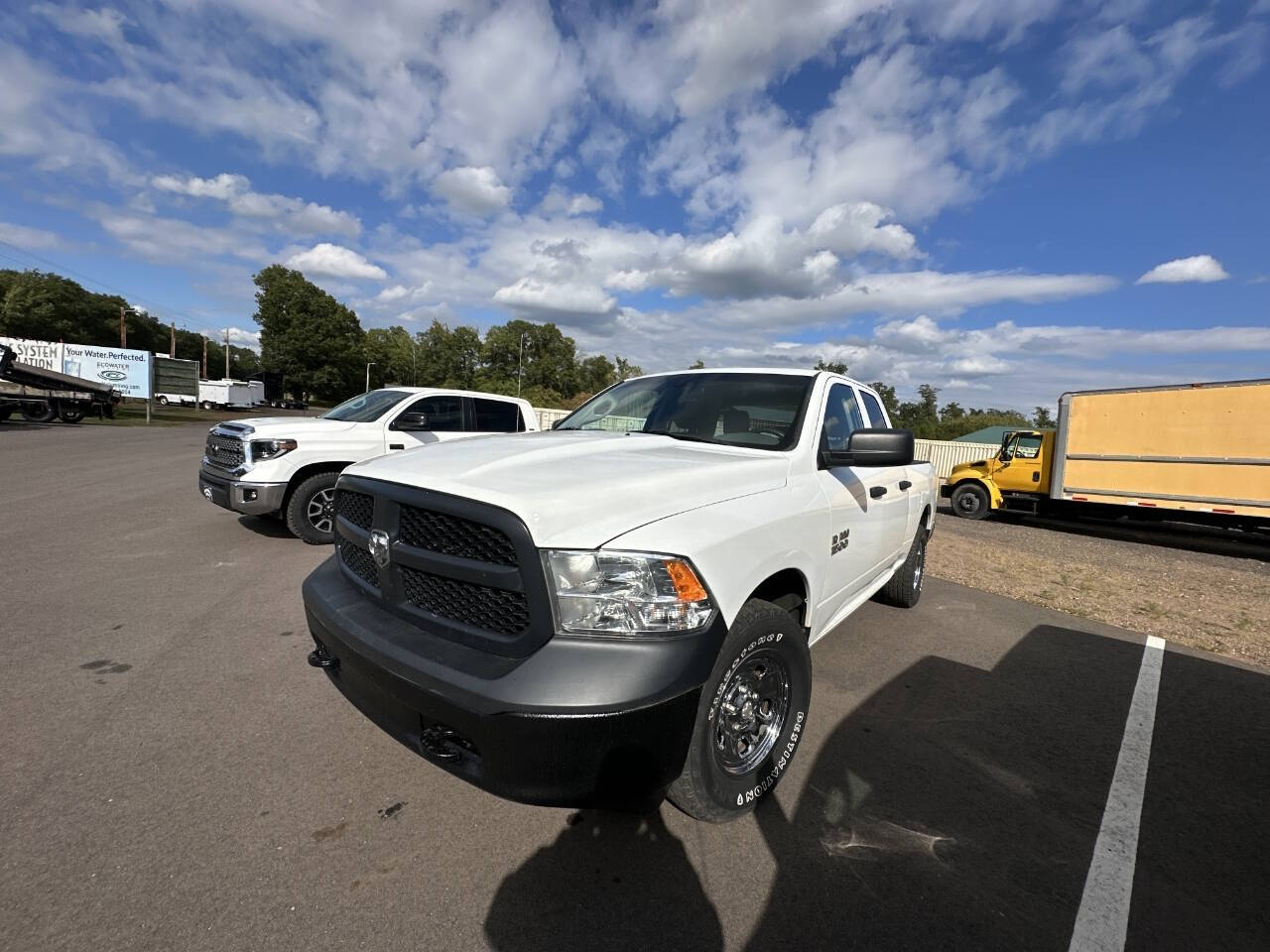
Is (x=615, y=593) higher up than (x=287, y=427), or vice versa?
(x=287, y=427)

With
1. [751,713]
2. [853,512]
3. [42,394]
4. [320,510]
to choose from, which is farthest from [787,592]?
[42,394]

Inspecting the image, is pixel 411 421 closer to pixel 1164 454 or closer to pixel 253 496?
pixel 253 496

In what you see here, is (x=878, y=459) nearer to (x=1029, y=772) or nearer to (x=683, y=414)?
(x=683, y=414)

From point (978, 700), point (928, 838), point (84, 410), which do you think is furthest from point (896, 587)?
point (84, 410)

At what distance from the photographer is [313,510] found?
230 inches

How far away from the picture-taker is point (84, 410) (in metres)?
22.3

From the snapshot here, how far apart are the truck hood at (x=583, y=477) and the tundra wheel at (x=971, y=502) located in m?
12.3

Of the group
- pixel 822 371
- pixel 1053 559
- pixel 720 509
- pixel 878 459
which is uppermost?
pixel 822 371

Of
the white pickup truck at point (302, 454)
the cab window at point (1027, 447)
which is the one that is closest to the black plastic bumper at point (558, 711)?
the white pickup truck at point (302, 454)

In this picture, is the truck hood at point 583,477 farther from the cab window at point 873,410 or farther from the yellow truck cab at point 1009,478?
the yellow truck cab at point 1009,478

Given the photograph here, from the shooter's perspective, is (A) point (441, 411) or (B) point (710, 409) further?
(A) point (441, 411)

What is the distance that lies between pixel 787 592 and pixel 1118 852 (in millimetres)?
1516

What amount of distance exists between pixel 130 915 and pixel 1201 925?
3301 mm

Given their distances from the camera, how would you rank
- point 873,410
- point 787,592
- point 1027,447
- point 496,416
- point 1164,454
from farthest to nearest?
point 1027,447 < point 1164,454 < point 496,416 < point 873,410 < point 787,592
